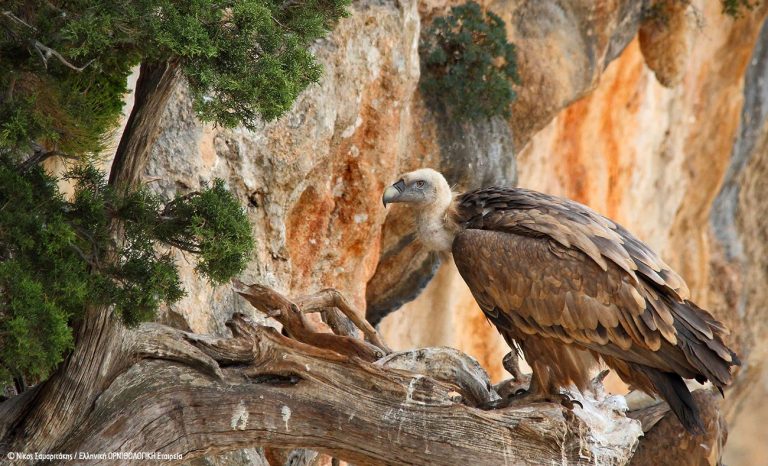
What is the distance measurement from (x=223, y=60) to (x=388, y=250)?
19.8 feet

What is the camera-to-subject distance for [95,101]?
5008mm

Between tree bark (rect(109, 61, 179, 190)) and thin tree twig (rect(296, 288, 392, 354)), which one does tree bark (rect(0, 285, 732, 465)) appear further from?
thin tree twig (rect(296, 288, 392, 354))

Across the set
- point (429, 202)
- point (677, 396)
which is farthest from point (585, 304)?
point (429, 202)

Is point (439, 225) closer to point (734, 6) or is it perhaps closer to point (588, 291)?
point (588, 291)

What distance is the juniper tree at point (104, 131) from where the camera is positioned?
4.23m

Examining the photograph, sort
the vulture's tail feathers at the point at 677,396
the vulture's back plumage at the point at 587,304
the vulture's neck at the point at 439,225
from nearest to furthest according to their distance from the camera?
1. the vulture's tail feathers at the point at 677,396
2. the vulture's back plumage at the point at 587,304
3. the vulture's neck at the point at 439,225

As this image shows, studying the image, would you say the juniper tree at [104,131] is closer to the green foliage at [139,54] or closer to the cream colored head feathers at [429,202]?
the green foliage at [139,54]

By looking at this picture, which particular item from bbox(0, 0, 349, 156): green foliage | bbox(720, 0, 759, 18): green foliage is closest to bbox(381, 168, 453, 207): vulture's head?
bbox(0, 0, 349, 156): green foliage

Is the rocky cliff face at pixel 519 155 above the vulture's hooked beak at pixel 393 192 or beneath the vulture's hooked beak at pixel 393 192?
above

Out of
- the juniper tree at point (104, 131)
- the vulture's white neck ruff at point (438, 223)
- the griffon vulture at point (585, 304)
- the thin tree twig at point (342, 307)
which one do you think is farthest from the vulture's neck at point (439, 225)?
the juniper tree at point (104, 131)

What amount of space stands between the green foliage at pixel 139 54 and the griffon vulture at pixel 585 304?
1842 millimetres

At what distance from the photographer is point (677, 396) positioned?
19.1 feet

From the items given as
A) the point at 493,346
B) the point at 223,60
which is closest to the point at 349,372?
the point at 223,60

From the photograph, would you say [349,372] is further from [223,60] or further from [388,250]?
[388,250]
